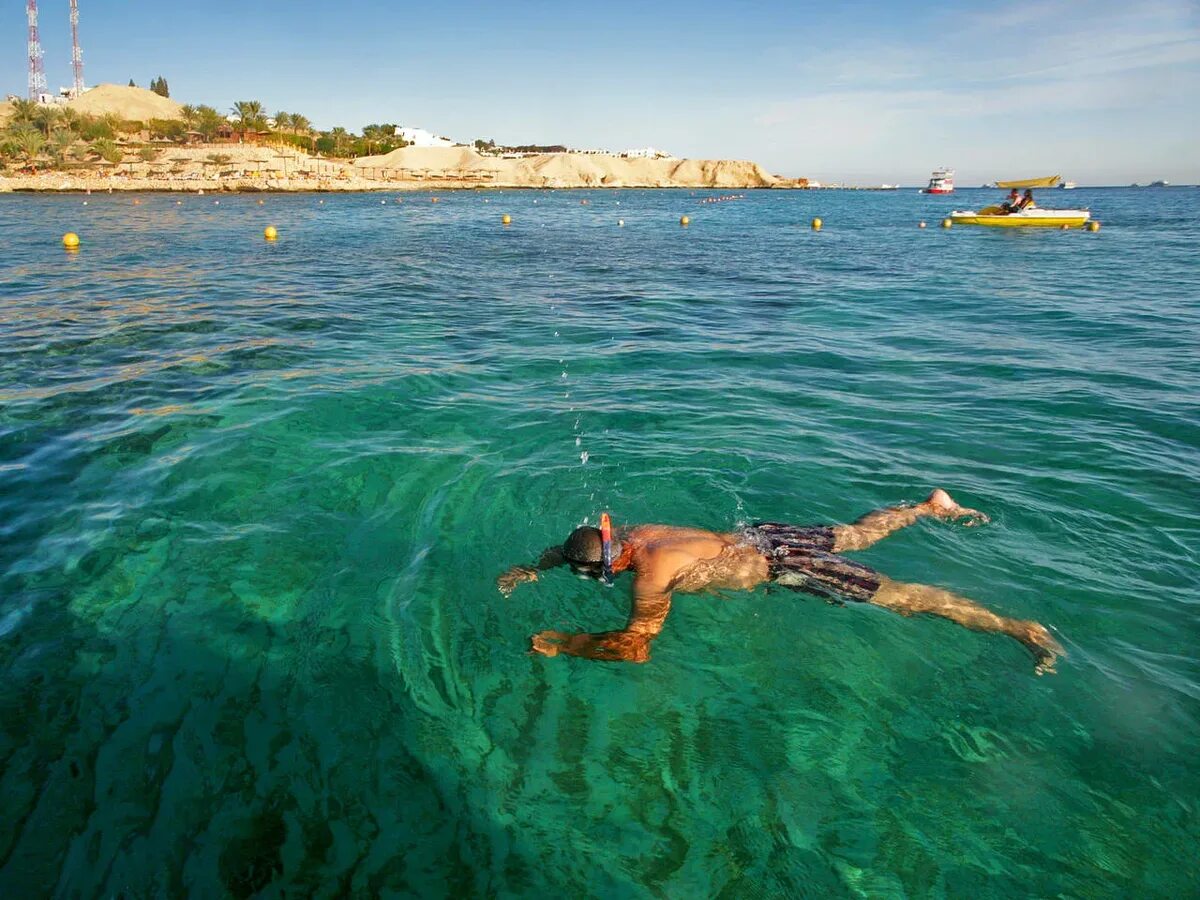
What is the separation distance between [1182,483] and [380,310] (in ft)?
53.7

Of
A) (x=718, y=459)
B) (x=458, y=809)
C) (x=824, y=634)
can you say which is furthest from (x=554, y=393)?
(x=458, y=809)

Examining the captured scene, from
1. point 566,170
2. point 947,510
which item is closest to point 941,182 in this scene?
point 566,170

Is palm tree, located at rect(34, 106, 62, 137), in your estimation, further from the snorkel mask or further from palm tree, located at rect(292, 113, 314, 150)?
the snorkel mask

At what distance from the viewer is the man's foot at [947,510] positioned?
6828mm

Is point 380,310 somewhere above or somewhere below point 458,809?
above

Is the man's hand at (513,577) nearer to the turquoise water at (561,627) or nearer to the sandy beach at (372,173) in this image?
the turquoise water at (561,627)

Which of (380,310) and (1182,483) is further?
(380,310)

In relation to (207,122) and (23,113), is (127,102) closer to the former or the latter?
(207,122)

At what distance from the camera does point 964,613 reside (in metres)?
5.22

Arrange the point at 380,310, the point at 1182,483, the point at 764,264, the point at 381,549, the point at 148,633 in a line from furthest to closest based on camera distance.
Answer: the point at 764,264 < the point at 380,310 < the point at 1182,483 < the point at 381,549 < the point at 148,633

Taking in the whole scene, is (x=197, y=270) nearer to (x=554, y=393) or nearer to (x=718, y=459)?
(x=554, y=393)

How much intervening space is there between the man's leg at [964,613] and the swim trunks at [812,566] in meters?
0.15

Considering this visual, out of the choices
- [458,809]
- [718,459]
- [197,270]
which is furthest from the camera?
[197,270]

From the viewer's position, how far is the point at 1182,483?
7.71 meters
